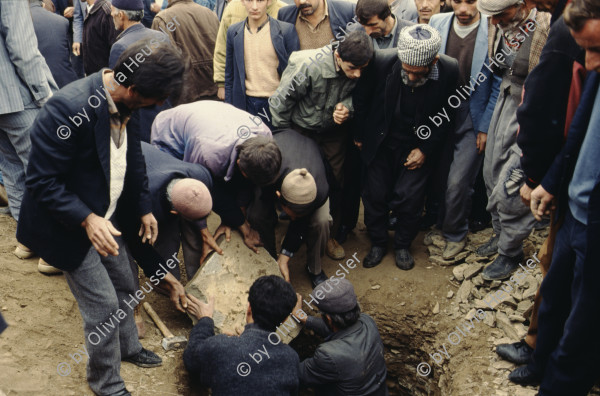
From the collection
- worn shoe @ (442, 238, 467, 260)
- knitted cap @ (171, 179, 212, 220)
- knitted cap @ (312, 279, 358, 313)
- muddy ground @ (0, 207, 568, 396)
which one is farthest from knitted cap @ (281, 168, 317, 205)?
worn shoe @ (442, 238, 467, 260)

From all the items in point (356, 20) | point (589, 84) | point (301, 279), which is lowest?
point (301, 279)

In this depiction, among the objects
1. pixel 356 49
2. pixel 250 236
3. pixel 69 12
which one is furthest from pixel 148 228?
pixel 69 12

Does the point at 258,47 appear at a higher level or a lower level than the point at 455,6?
lower

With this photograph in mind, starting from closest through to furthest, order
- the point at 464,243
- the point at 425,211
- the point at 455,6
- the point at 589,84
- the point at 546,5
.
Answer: the point at 589,84 → the point at 546,5 → the point at 455,6 → the point at 464,243 → the point at 425,211

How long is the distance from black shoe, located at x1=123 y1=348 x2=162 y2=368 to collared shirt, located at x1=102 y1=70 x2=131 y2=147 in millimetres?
1513

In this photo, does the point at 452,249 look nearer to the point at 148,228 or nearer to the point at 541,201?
the point at 541,201

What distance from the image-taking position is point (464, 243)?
4.74m

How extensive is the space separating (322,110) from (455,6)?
52.0 inches

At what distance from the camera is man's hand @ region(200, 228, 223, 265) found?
4.08 m

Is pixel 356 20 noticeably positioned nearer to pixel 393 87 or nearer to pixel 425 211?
pixel 393 87

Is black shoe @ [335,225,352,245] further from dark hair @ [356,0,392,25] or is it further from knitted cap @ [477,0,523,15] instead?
knitted cap @ [477,0,523,15]

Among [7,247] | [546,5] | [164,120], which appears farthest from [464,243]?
[7,247]

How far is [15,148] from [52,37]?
2020 mm

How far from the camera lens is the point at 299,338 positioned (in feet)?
16.0
